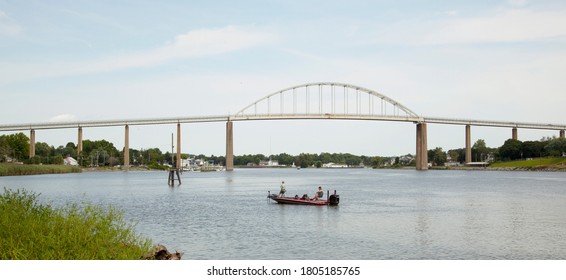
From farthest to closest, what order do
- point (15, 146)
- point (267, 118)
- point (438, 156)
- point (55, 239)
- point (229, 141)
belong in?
point (438, 156) < point (267, 118) < point (229, 141) < point (15, 146) < point (55, 239)

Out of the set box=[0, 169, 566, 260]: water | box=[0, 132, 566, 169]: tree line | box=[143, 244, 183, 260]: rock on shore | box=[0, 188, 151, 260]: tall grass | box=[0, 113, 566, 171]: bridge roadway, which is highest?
box=[0, 113, 566, 171]: bridge roadway

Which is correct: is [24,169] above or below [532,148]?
below

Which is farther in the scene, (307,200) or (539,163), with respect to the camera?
(539,163)

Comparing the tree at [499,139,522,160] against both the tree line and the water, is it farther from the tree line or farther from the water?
the water

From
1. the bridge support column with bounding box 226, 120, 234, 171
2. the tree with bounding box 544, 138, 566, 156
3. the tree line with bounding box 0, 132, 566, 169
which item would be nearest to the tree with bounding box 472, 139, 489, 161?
the tree line with bounding box 0, 132, 566, 169

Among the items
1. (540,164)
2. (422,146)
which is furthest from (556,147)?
(422,146)

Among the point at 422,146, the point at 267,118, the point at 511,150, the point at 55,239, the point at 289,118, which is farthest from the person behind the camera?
the point at 422,146

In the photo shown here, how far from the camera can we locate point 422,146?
145 m

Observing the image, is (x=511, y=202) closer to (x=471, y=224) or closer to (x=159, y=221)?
(x=471, y=224)

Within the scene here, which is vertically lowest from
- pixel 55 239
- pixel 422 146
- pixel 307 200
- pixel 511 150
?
pixel 307 200

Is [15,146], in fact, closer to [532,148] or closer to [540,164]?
[540,164]

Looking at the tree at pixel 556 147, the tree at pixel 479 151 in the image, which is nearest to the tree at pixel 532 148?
the tree at pixel 556 147

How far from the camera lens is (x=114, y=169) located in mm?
A: 155750

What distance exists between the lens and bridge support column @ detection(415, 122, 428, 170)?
474ft
